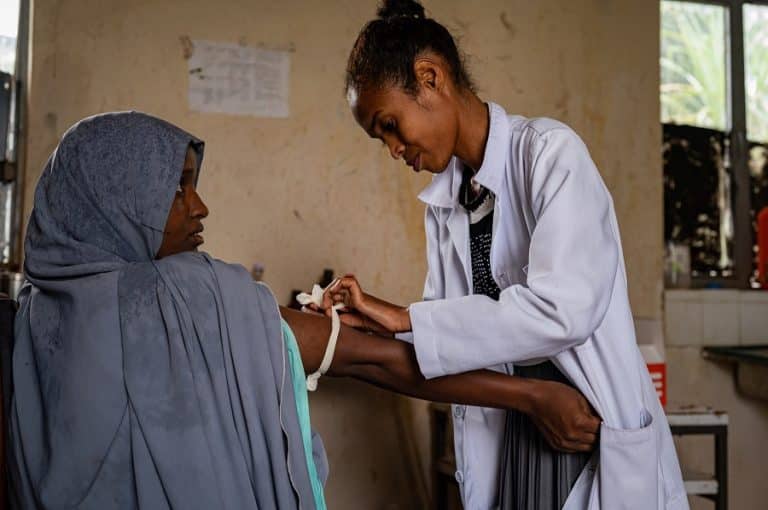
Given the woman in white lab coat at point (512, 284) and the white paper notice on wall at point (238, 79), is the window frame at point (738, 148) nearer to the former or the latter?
the white paper notice on wall at point (238, 79)

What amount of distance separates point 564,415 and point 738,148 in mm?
2753

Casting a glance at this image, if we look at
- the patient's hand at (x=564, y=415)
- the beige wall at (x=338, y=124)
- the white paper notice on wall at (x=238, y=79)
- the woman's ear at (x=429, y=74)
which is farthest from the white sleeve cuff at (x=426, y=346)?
the white paper notice on wall at (x=238, y=79)

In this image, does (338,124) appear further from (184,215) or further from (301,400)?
(301,400)

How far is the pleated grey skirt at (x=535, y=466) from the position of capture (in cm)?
153

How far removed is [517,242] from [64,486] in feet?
2.90

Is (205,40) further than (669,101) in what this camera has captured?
No

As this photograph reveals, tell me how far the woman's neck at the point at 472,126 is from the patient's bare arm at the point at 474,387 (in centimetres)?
41

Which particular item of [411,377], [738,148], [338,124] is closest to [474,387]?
[411,377]

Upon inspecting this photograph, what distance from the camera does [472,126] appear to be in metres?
1.64

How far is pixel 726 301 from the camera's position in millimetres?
3580

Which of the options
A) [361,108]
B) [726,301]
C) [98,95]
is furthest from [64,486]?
[726,301]

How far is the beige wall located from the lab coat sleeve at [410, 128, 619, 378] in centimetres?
160

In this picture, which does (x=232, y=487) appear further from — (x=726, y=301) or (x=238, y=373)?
(x=726, y=301)

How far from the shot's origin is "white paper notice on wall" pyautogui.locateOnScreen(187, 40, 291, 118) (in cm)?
289
